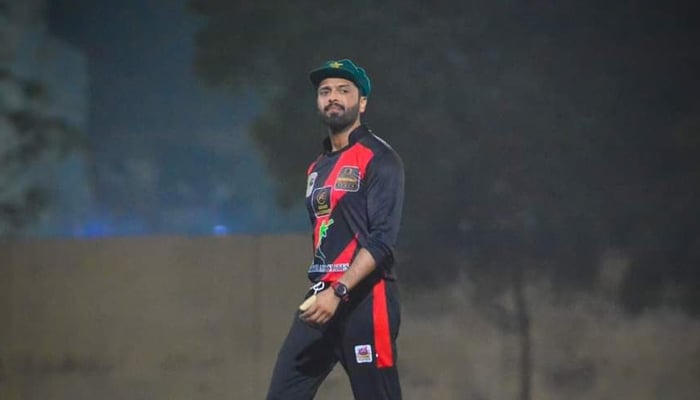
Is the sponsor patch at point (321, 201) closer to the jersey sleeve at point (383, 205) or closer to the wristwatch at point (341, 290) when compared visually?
the jersey sleeve at point (383, 205)

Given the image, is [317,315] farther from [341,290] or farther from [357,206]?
[357,206]

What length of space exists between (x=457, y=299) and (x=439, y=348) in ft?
0.91

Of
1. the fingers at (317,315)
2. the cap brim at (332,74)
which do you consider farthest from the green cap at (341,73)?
the fingers at (317,315)

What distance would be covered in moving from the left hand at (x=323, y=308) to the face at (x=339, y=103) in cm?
69

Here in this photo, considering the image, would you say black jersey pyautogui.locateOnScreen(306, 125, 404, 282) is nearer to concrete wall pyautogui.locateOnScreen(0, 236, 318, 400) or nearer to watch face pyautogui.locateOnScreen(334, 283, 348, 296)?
watch face pyautogui.locateOnScreen(334, 283, 348, 296)

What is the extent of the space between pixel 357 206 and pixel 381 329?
0.45 m

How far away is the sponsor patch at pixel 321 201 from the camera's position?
12.3 ft

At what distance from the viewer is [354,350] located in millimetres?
3604

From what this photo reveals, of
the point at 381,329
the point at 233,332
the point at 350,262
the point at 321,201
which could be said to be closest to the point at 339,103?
the point at 321,201

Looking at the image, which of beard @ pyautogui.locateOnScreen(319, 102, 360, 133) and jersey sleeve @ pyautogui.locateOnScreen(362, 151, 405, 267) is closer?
jersey sleeve @ pyautogui.locateOnScreen(362, 151, 405, 267)

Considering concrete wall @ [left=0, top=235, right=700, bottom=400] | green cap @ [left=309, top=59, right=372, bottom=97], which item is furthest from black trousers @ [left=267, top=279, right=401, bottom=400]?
concrete wall @ [left=0, top=235, right=700, bottom=400]

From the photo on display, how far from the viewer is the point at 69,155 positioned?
5574 millimetres

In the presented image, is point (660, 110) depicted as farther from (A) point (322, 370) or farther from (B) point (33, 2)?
(B) point (33, 2)

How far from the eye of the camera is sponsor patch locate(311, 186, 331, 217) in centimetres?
374
